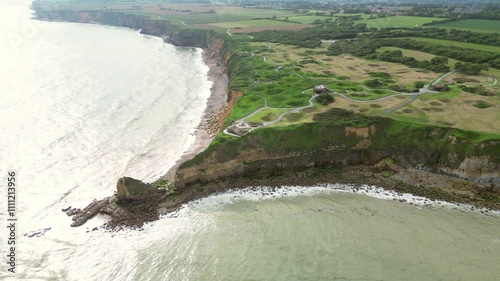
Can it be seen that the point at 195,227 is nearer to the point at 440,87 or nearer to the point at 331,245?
the point at 331,245

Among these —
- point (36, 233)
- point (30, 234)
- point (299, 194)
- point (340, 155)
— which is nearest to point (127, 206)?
point (36, 233)

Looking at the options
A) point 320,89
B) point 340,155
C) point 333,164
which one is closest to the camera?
point 340,155

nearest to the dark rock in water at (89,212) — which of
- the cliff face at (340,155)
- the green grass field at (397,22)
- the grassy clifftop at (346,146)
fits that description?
the cliff face at (340,155)

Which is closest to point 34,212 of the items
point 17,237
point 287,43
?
point 17,237

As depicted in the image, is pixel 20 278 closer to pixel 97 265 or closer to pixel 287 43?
pixel 97 265

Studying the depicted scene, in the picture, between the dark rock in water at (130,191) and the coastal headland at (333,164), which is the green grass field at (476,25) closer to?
the coastal headland at (333,164)
